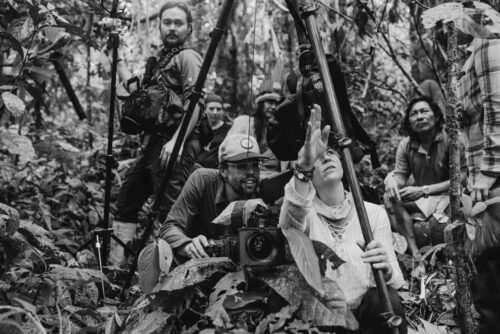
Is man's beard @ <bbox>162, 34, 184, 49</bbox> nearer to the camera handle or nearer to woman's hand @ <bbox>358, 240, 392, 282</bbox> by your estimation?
the camera handle

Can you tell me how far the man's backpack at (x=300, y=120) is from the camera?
9.61 feet

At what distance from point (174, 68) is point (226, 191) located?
3.94ft

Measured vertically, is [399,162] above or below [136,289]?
above

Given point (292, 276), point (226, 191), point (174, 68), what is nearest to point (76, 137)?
point (174, 68)

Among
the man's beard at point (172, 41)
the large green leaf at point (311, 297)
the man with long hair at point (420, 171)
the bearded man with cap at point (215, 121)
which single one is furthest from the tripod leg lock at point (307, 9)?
the bearded man with cap at point (215, 121)

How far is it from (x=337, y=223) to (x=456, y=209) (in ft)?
2.11

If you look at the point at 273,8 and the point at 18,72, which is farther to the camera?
the point at 273,8

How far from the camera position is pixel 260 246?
8.39 ft

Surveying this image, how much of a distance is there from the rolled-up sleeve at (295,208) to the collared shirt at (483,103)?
1038mm

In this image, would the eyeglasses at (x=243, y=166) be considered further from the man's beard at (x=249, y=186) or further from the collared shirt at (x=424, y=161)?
the collared shirt at (x=424, y=161)

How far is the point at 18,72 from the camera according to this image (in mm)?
3590

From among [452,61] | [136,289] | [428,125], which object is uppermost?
[452,61]

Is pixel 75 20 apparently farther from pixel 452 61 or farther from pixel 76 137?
pixel 452 61

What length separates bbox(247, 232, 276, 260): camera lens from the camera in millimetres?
2533
